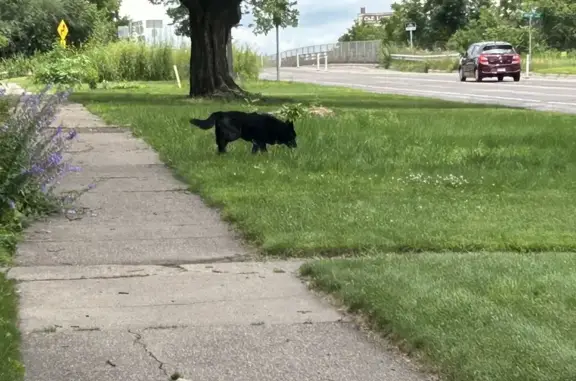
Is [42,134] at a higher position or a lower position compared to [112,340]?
higher

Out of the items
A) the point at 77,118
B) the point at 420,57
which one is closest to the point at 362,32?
the point at 420,57

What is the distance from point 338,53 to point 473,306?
87337 millimetres

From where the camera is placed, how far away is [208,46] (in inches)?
984

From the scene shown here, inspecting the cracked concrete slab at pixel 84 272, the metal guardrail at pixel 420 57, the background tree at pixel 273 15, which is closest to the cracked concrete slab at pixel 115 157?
the cracked concrete slab at pixel 84 272

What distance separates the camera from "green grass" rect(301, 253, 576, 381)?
4551 millimetres

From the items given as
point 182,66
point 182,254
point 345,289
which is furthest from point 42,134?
point 182,66

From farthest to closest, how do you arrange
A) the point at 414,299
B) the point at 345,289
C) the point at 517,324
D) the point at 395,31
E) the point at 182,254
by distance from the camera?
the point at 395,31 < the point at 182,254 < the point at 345,289 < the point at 414,299 < the point at 517,324

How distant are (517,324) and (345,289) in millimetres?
1242

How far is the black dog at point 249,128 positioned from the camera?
37.9 ft

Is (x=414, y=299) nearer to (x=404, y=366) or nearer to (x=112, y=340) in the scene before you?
(x=404, y=366)

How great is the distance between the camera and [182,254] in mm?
7324

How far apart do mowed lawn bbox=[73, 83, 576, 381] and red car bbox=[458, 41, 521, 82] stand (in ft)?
73.8

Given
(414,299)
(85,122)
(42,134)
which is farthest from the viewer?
(85,122)

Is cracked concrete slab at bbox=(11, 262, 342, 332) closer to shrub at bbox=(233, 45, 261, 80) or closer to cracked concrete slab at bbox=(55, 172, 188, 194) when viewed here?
cracked concrete slab at bbox=(55, 172, 188, 194)
